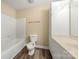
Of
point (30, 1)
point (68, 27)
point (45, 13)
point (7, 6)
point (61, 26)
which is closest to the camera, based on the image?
point (68, 27)

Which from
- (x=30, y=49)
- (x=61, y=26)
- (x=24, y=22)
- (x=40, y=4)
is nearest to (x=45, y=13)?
(x=40, y=4)

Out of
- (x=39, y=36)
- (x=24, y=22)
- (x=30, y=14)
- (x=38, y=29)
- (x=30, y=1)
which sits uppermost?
(x=30, y=1)

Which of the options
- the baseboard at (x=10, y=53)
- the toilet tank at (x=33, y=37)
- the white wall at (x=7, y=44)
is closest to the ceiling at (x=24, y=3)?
the white wall at (x=7, y=44)

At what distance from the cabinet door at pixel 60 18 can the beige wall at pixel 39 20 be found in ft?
4.11

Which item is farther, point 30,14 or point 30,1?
point 30,14

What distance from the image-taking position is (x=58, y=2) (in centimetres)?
320

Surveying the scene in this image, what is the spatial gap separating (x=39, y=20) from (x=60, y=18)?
165 centimetres

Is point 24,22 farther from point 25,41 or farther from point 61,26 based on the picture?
point 61,26

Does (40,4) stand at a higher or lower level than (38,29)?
higher

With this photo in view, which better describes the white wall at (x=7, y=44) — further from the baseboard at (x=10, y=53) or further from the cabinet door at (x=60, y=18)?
the cabinet door at (x=60, y=18)

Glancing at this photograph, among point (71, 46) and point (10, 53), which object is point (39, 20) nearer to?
point (10, 53)

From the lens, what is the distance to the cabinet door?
9.75 ft

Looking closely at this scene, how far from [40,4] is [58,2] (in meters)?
1.50

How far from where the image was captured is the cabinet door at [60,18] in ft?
9.75
